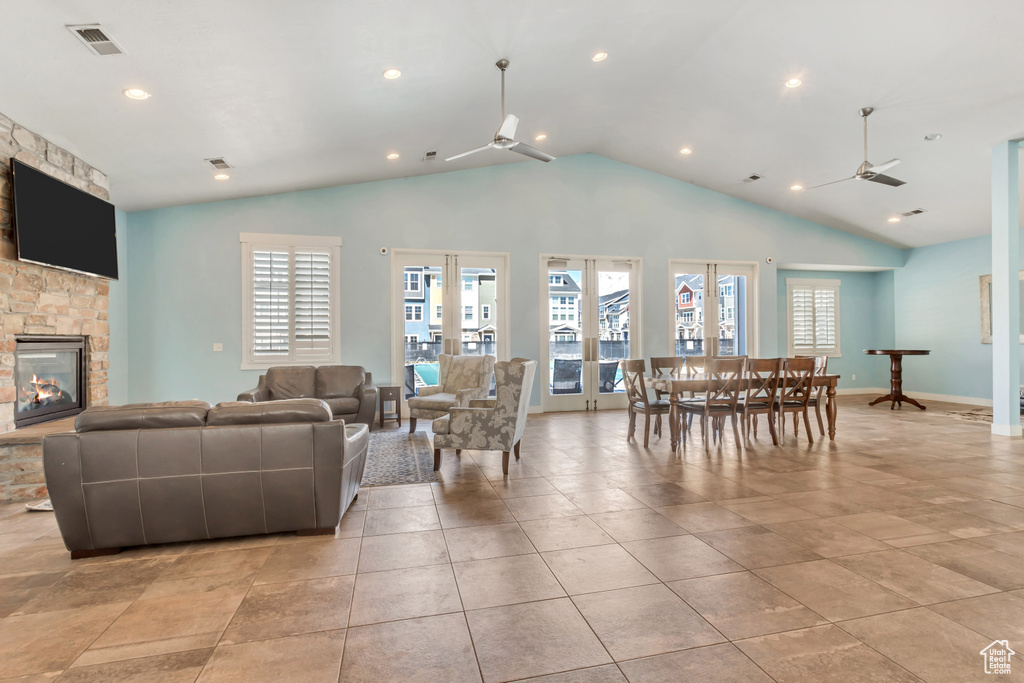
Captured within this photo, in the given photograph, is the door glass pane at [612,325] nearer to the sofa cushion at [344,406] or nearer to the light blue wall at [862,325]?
the sofa cushion at [344,406]

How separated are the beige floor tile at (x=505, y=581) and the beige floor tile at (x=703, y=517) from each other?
3.52 feet

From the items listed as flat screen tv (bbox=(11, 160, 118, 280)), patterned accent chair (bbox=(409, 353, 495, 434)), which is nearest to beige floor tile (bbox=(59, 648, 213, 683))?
flat screen tv (bbox=(11, 160, 118, 280))

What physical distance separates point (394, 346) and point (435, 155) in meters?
2.73

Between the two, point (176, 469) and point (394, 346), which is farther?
point (394, 346)

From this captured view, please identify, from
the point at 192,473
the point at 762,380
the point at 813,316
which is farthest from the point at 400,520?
the point at 813,316

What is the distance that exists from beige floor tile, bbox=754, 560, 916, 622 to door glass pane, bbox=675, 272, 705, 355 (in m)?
6.46

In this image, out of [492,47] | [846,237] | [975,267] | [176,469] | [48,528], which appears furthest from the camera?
[846,237]

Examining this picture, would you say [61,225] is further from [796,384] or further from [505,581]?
[796,384]

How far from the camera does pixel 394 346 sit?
7.48 metres

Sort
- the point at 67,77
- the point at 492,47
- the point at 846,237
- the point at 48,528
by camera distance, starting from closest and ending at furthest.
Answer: the point at 48,528, the point at 67,77, the point at 492,47, the point at 846,237

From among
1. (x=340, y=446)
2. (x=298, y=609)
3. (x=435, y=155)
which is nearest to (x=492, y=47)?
(x=435, y=155)

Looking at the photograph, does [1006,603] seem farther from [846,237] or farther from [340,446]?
[846,237]

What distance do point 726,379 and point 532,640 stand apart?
418cm

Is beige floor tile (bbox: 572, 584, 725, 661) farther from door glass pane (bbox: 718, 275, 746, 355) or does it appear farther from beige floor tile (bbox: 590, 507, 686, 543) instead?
door glass pane (bbox: 718, 275, 746, 355)
